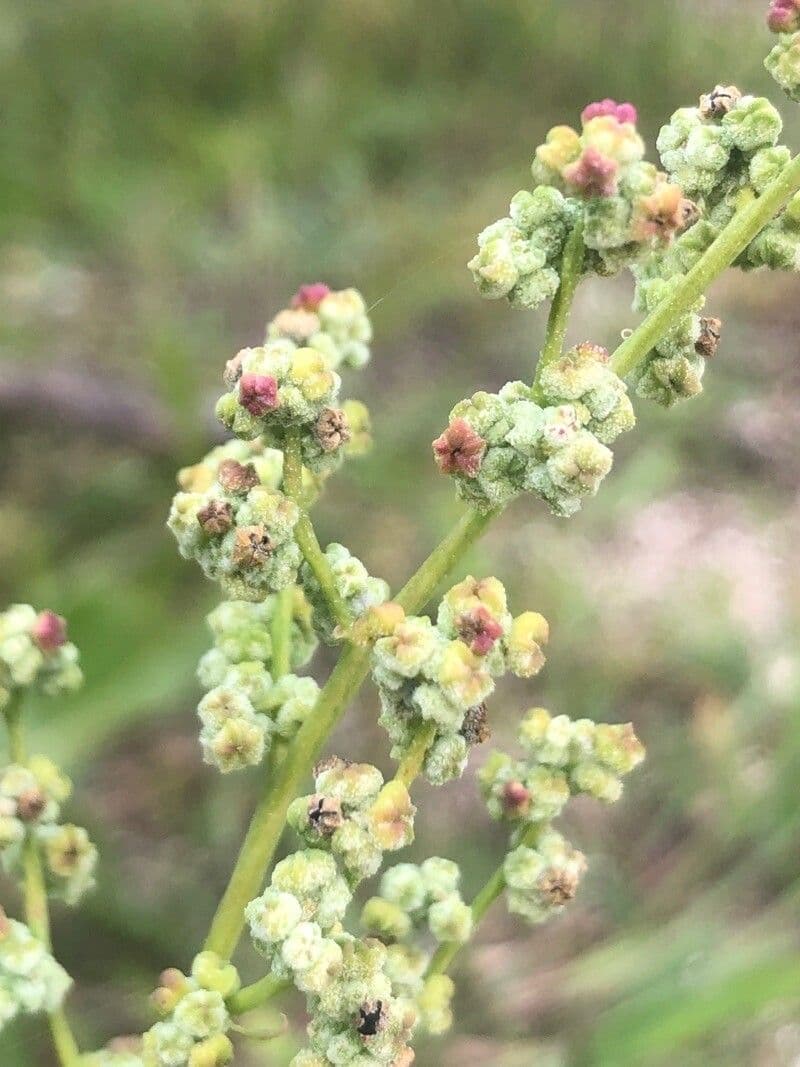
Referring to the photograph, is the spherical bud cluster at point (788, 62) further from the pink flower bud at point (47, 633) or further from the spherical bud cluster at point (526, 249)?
the pink flower bud at point (47, 633)

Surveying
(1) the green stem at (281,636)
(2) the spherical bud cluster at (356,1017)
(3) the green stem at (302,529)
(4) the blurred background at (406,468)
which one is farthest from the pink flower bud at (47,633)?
(4) the blurred background at (406,468)

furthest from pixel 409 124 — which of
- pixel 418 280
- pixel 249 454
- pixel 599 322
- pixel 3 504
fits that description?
pixel 249 454

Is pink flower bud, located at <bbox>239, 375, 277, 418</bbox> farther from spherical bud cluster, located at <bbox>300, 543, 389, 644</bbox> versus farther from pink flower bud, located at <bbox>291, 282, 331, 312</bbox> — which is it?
pink flower bud, located at <bbox>291, 282, 331, 312</bbox>

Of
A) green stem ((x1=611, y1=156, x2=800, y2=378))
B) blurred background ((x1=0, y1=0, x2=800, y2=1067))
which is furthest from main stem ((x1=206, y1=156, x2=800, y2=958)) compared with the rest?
blurred background ((x1=0, y1=0, x2=800, y2=1067))

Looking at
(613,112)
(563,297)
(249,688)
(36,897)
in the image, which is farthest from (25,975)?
(613,112)

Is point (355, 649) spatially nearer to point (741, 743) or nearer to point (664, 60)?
point (741, 743)

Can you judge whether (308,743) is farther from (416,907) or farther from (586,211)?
(586,211)
